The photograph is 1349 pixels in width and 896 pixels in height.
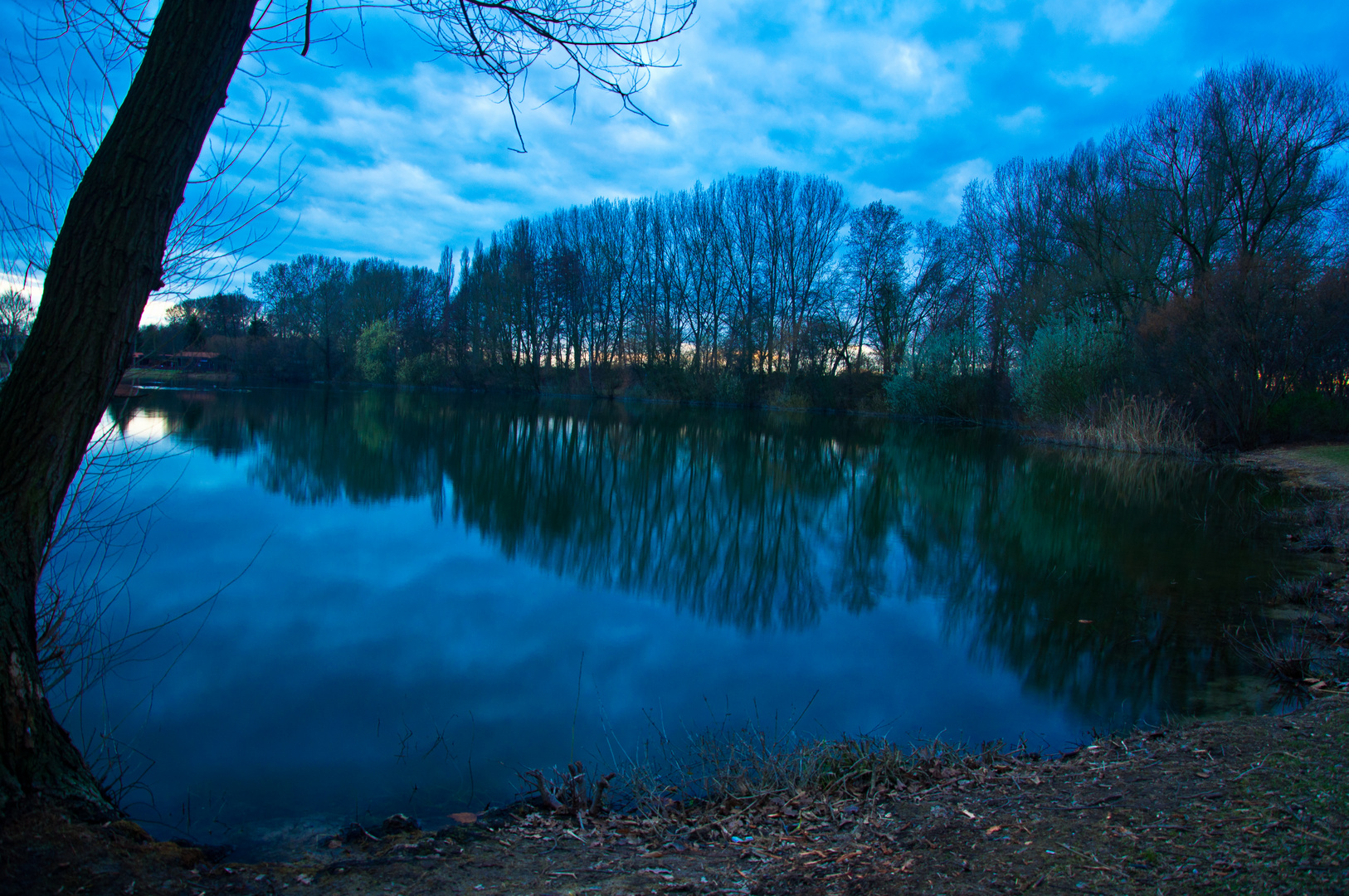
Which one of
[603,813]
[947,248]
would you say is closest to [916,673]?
[603,813]

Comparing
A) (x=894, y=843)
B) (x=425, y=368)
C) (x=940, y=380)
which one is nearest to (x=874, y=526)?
(x=894, y=843)

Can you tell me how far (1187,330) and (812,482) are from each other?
1144 centimetres

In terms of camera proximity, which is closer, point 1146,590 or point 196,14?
point 196,14

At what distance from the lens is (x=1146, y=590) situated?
657 cm

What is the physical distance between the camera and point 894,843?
235 centimetres

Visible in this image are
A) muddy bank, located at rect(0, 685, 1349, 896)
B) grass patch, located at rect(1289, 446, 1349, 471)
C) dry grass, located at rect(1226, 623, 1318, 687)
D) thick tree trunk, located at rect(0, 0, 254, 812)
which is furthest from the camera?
grass patch, located at rect(1289, 446, 1349, 471)

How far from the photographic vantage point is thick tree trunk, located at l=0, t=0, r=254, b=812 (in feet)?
7.02

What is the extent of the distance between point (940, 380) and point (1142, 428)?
39.8 ft

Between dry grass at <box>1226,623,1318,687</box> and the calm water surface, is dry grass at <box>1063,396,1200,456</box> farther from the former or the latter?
dry grass at <box>1226,623,1318,687</box>

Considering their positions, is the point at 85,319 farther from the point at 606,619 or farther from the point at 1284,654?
the point at 1284,654

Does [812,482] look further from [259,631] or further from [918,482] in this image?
[259,631]

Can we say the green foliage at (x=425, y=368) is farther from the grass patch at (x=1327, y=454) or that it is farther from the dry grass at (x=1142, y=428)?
the grass patch at (x=1327, y=454)

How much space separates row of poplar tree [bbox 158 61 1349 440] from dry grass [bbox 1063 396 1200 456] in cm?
67

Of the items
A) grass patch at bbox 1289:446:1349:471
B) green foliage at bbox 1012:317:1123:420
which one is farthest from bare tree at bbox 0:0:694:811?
green foliage at bbox 1012:317:1123:420
